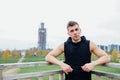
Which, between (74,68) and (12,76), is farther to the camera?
(74,68)

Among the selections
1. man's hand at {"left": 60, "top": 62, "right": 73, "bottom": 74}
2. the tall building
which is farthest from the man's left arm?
the tall building

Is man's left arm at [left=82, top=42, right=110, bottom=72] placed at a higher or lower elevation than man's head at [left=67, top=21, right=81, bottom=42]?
lower

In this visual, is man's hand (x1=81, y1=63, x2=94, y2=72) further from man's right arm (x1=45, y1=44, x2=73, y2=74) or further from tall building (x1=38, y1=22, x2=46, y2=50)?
tall building (x1=38, y1=22, x2=46, y2=50)

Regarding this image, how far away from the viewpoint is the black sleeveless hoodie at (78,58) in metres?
3.21

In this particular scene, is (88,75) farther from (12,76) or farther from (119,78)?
(12,76)

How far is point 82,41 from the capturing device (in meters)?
3.26

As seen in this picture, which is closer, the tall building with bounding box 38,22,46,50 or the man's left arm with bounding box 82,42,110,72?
the man's left arm with bounding box 82,42,110,72

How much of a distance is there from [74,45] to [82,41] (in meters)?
0.09

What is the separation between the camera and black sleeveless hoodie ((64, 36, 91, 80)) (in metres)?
3.21

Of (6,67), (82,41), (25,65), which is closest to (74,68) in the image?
(82,41)

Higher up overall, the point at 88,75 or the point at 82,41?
the point at 82,41

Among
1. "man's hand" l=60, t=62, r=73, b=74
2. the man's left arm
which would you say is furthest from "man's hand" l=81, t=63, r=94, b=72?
"man's hand" l=60, t=62, r=73, b=74

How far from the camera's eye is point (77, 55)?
3.24 m

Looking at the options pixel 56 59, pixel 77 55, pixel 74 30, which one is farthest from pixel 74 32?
pixel 56 59
